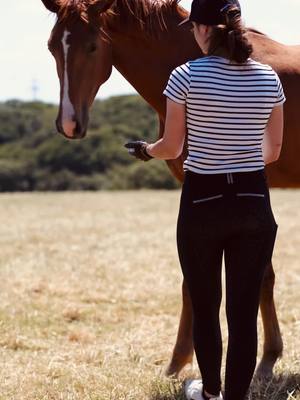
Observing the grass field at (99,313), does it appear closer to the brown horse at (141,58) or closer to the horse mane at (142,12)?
the brown horse at (141,58)

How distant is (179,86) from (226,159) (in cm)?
41

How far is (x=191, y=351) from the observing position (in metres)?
5.20

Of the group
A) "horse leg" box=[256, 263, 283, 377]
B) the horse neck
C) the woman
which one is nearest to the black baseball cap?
the woman

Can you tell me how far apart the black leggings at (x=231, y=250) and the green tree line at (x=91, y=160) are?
35755mm

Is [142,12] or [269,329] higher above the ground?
[142,12]

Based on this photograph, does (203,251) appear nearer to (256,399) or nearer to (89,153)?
(256,399)

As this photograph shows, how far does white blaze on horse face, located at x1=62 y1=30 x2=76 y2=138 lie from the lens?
4.07m

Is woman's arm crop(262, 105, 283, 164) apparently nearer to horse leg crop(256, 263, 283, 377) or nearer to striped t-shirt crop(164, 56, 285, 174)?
striped t-shirt crop(164, 56, 285, 174)

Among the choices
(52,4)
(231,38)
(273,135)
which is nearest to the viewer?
(231,38)

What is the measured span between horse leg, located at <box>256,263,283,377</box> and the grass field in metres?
0.09

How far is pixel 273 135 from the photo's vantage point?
3.62 m

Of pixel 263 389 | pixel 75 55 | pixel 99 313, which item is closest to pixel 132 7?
pixel 75 55

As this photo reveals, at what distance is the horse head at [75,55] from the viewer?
4.11m

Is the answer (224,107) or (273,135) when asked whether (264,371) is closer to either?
(273,135)
